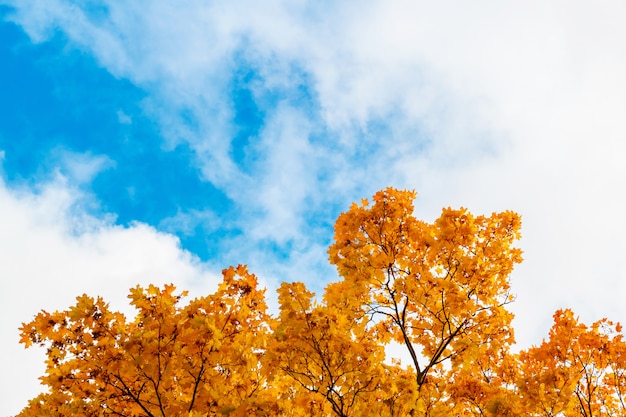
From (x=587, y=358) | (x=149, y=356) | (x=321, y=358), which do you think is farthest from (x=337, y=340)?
(x=587, y=358)

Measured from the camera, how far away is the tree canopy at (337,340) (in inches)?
259

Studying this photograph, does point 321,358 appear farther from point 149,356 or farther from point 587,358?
point 587,358

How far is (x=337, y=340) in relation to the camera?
7.26 metres

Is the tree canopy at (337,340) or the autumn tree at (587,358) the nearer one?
the tree canopy at (337,340)

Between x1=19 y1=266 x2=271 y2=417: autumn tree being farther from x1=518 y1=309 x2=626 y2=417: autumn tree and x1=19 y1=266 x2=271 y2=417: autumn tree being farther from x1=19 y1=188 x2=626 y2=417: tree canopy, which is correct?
x1=518 y1=309 x2=626 y2=417: autumn tree

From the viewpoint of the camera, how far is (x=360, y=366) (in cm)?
739

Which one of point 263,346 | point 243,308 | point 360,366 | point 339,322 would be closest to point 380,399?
point 360,366

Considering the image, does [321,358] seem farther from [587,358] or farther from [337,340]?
[587,358]

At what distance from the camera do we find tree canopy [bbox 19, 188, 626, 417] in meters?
6.59

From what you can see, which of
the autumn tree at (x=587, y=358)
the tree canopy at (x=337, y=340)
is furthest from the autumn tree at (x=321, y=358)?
the autumn tree at (x=587, y=358)

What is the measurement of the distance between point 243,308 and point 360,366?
2119 mm

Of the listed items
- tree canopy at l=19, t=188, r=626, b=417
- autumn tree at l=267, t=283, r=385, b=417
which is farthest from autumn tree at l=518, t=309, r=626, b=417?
autumn tree at l=267, t=283, r=385, b=417

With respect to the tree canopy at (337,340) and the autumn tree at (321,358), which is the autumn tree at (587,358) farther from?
the autumn tree at (321,358)

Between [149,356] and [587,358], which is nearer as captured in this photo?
[149,356]
